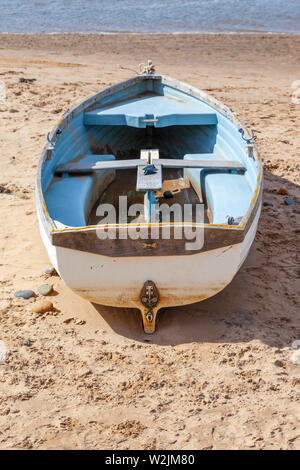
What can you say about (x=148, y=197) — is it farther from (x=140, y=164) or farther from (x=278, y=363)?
(x=278, y=363)

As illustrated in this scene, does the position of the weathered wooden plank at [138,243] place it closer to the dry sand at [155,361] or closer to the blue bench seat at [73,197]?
the blue bench seat at [73,197]

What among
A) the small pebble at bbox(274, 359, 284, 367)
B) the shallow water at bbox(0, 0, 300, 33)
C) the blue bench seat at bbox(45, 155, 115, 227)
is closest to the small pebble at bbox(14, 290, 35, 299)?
the blue bench seat at bbox(45, 155, 115, 227)

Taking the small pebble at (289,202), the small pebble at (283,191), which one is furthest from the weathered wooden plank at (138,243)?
the small pebble at (283,191)

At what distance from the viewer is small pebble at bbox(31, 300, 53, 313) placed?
441 centimetres

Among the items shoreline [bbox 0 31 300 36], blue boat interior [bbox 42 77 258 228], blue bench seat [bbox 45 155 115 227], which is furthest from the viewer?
shoreline [bbox 0 31 300 36]

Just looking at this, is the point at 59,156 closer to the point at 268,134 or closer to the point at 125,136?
the point at 125,136

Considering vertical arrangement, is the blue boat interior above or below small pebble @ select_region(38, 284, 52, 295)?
above

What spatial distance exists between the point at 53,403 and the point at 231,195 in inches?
102

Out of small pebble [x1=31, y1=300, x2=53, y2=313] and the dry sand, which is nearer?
the dry sand

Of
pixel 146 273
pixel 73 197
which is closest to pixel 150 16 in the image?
pixel 73 197

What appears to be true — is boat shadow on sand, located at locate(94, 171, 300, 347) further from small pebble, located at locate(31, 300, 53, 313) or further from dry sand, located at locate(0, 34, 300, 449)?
small pebble, located at locate(31, 300, 53, 313)

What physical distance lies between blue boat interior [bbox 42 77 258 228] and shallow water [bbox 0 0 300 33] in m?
14.1

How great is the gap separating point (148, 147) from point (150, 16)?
57.8 feet

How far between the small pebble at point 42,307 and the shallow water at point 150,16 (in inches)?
693
